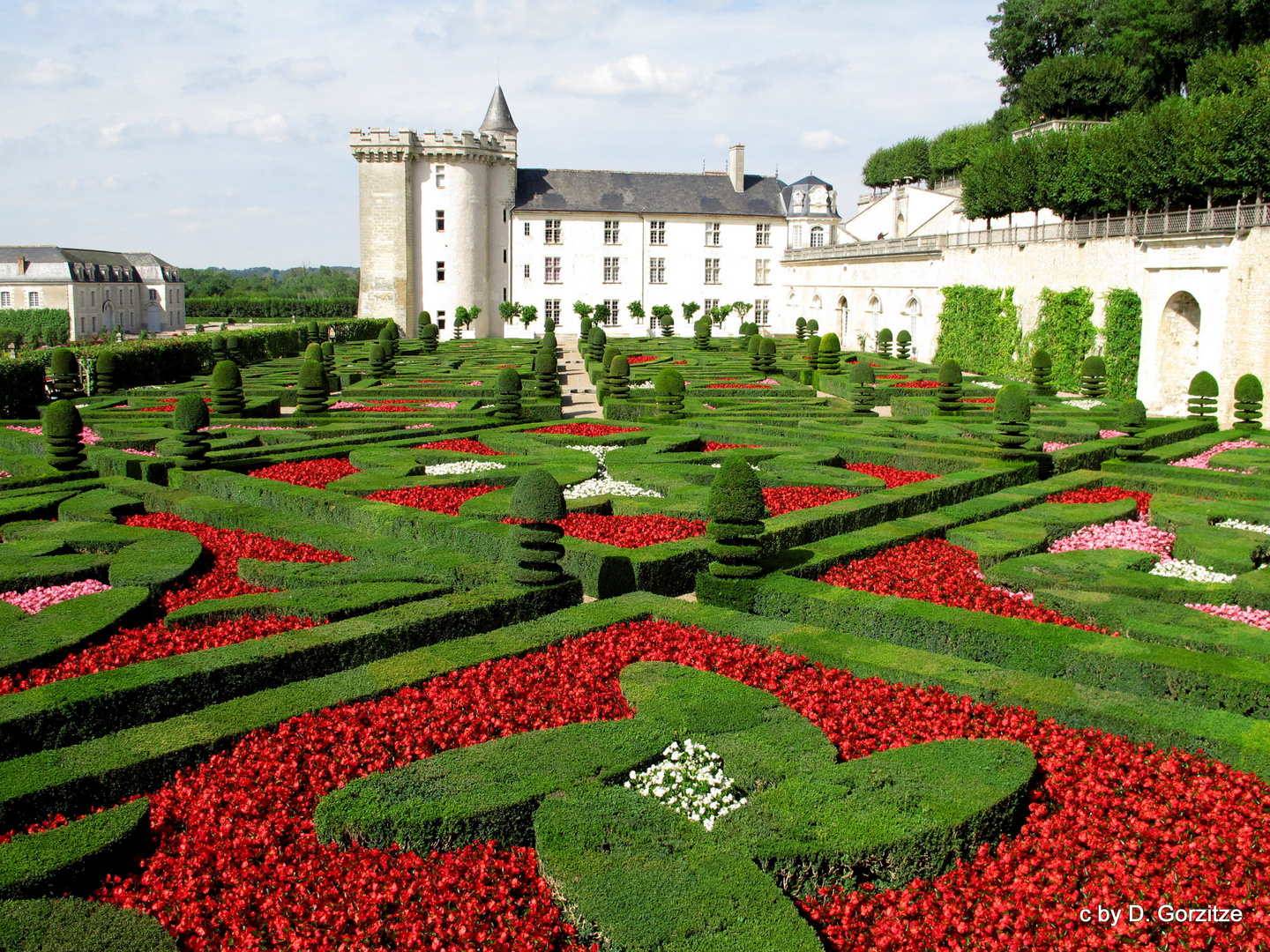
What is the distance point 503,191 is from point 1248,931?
4871 centimetres

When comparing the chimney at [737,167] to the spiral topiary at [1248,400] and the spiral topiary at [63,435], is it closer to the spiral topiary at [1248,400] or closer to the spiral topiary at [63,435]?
the spiral topiary at [1248,400]

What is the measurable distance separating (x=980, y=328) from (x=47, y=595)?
30.7 meters

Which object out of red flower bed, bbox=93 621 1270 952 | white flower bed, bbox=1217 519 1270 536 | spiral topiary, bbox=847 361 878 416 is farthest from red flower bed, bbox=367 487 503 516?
spiral topiary, bbox=847 361 878 416

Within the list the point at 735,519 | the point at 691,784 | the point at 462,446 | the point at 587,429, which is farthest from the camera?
the point at 587,429

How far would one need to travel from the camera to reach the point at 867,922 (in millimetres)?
4660

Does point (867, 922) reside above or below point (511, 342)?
below

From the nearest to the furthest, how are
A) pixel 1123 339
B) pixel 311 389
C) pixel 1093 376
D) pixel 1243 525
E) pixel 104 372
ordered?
pixel 1243 525 < pixel 311 389 < pixel 1093 376 < pixel 104 372 < pixel 1123 339

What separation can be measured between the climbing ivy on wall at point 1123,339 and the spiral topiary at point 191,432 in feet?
74.3

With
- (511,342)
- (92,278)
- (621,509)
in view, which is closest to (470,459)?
(621,509)

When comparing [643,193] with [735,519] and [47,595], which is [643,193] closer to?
[735,519]

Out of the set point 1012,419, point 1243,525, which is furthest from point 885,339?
point 1243,525

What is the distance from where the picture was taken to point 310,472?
559 inches

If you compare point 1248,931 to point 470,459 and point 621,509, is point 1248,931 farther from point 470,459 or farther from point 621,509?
point 470,459

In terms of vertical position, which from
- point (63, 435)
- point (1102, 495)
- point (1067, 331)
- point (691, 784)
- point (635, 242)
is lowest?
point (691, 784)
